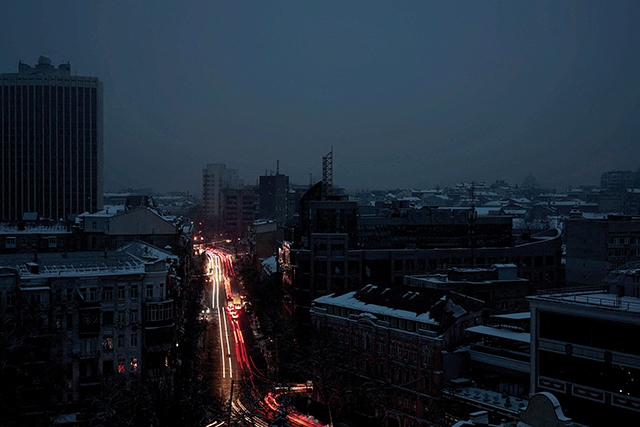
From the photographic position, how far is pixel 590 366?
37469 mm

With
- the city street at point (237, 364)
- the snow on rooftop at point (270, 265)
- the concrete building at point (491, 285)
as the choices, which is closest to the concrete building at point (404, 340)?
the city street at point (237, 364)

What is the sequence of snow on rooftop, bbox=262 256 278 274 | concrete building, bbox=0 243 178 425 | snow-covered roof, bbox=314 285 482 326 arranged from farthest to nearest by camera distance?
1. snow on rooftop, bbox=262 256 278 274
2. snow-covered roof, bbox=314 285 482 326
3. concrete building, bbox=0 243 178 425

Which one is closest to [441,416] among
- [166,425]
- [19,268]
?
[166,425]

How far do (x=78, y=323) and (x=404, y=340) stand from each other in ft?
96.0

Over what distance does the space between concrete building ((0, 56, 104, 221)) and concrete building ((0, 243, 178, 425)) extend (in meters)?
114

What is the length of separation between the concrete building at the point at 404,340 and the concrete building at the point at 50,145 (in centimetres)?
12470

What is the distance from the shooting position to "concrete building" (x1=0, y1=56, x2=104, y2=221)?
16212 cm

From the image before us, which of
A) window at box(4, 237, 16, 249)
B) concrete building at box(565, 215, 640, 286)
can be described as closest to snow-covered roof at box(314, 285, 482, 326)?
concrete building at box(565, 215, 640, 286)

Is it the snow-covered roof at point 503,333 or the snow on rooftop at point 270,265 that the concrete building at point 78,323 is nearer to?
the snow-covered roof at point 503,333

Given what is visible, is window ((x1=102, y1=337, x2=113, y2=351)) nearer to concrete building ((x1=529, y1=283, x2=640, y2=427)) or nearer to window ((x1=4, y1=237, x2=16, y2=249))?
concrete building ((x1=529, y1=283, x2=640, y2=427))

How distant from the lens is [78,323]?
168 feet

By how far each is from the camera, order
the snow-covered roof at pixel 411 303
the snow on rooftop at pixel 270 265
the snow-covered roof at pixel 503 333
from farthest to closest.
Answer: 1. the snow on rooftop at pixel 270 265
2. the snow-covered roof at pixel 411 303
3. the snow-covered roof at pixel 503 333

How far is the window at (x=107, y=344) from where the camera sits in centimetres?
5238

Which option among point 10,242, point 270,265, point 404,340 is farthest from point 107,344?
point 270,265
